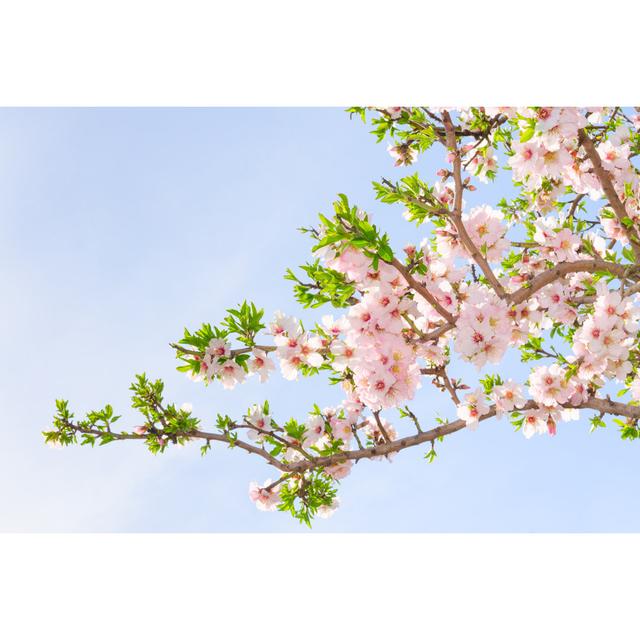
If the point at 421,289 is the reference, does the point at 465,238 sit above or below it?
above

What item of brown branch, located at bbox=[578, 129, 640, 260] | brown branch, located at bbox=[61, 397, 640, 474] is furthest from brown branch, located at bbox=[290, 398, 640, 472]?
brown branch, located at bbox=[578, 129, 640, 260]

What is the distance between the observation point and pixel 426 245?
3.71 metres

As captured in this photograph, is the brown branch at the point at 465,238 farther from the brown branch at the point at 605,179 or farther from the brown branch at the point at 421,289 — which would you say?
the brown branch at the point at 605,179

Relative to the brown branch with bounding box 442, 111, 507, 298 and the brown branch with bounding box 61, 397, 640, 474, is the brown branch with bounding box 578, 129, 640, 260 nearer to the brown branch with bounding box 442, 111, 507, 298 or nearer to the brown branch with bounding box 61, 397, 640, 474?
the brown branch with bounding box 442, 111, 507, 298

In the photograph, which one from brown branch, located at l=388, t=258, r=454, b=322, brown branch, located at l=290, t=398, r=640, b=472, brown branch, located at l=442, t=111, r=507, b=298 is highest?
brown branch, located at l=442, t=111, r=507, b=298

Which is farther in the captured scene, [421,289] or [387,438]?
[387,438]

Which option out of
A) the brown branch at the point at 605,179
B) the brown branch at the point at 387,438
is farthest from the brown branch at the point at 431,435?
the brown branch at the point at 605,179

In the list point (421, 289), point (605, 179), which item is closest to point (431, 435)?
point (421, 289)

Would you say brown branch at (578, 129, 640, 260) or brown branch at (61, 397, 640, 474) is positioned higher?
brown branch at (578, 129, 640, 260)

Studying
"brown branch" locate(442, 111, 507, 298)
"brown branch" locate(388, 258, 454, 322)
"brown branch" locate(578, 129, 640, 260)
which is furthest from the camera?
"brown branch" locate(578, 129, 640, 260)

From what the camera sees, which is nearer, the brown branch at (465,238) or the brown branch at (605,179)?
the brown branch at (465,238)

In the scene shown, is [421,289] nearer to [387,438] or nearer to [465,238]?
[465,238]
